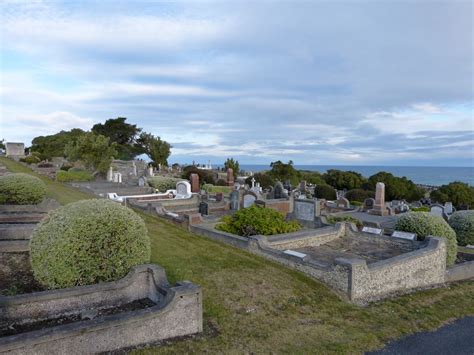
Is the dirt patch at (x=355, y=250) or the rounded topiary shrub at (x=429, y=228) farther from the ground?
the rounded topiary shrub at (x=429, y=228)

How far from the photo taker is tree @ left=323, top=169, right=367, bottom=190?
59.4 meters

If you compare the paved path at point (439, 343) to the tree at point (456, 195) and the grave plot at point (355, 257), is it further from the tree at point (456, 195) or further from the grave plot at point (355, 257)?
the tree at point (456, 195)

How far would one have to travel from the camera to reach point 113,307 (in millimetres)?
7004

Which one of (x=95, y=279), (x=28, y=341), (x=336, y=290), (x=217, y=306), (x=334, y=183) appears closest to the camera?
(x=28, y=341)

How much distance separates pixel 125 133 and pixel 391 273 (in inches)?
2732

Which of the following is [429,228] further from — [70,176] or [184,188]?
[70,176]

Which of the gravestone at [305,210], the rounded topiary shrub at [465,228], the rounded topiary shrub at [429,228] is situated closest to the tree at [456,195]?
the rounded topiary shrub at [465,228]

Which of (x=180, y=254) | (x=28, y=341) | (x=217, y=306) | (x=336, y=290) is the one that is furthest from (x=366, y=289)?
(x=28, y=341)

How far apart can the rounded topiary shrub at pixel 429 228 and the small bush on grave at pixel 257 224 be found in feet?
14.5

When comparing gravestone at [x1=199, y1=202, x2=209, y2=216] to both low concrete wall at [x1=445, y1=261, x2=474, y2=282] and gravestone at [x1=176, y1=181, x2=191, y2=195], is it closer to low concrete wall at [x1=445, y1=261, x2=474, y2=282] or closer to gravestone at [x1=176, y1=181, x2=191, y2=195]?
gravestone at [x1=176, y1=181, x2=191, y2=195]

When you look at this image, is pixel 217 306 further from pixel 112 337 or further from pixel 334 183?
pixel 334 183

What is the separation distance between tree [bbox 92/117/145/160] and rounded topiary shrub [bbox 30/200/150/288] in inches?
2577

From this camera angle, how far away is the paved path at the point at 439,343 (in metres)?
7.23

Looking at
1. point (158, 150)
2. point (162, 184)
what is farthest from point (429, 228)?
point (158, 150)
